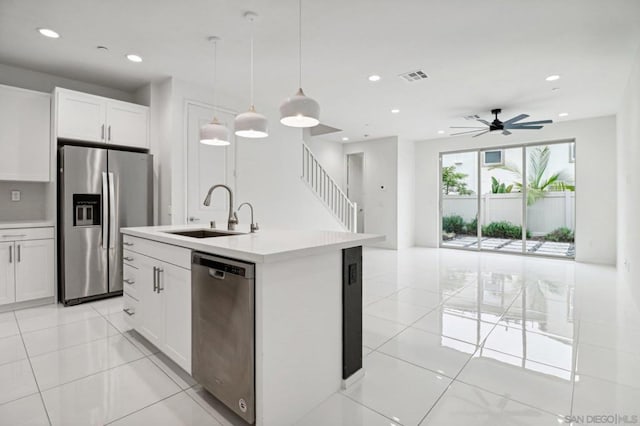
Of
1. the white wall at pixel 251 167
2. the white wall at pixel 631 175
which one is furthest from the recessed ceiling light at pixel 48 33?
the white wall at pixel 631 175

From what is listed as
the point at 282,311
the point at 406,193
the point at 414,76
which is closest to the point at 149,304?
the point at 282,311

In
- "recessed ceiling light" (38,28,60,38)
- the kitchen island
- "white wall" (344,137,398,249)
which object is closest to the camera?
the kitchen island

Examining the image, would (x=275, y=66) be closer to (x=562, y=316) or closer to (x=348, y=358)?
(x=348, y=358)

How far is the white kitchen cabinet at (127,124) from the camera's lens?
13.7 feet

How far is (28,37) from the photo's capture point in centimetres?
330

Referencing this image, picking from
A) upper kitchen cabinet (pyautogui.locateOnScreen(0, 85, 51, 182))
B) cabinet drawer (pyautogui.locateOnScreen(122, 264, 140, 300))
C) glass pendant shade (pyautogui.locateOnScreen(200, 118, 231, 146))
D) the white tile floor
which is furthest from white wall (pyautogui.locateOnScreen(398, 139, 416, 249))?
upper kitchen cabinet (pyautogui.locateOnScreen(0, 85, 51, 182))

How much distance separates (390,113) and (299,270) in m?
5.25

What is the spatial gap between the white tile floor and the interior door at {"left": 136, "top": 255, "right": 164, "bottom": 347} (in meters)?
0.21

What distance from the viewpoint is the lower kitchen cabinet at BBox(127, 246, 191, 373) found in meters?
2.01

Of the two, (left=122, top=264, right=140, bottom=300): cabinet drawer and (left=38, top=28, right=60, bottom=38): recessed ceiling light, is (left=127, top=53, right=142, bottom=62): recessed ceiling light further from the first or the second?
(left=122, top=264, right=140, bottom=300): cabinet drawer

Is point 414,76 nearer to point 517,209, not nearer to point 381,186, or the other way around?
point 381,186

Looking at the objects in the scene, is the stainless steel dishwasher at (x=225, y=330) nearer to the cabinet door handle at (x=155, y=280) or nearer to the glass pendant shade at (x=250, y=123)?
the cabinet door handle at (x=155, y=280)

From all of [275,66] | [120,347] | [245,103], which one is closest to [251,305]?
[120,347]

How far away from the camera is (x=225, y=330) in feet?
5.59
